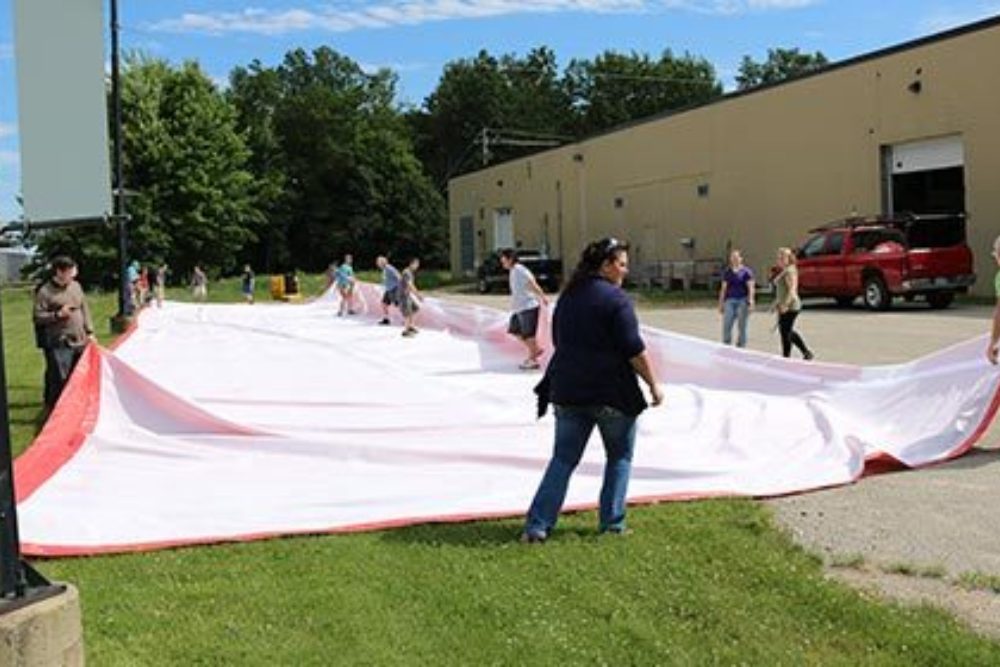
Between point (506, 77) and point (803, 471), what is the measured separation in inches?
4582

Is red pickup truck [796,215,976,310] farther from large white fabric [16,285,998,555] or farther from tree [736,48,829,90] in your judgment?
tree [736,48,829,90]

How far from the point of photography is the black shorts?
17.0 m

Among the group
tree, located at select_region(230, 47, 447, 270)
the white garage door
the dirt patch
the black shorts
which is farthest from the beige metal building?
tree, located at select_region(230, 47, 447, 270)

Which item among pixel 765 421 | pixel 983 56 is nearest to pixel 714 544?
pixel 765 421

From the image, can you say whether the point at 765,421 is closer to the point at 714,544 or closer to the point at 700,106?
the point at 714,544

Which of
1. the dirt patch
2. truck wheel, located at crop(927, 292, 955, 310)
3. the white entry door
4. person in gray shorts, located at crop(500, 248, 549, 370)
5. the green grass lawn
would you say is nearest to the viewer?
the green grass lawn

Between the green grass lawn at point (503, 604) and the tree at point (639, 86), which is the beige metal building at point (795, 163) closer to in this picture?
the green grass lawn at point (503, 604)

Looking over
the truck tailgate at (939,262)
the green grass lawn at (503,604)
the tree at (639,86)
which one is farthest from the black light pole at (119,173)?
the tree at (639,86)

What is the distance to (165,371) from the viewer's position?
1625 centimetres

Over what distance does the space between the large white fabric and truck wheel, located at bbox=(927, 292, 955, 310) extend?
52.7 ft

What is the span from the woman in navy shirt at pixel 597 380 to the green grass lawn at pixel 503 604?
24 cm

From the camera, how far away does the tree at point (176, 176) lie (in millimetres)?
66500

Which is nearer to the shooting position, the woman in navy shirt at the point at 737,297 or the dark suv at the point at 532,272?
the woman in navy shirt at the point at 737,297

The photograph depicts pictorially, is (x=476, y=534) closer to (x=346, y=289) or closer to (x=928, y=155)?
(x=346, y=289)
